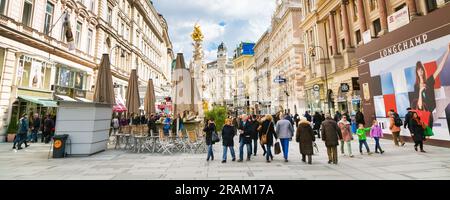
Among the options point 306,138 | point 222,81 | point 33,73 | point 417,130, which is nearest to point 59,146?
point 306,138

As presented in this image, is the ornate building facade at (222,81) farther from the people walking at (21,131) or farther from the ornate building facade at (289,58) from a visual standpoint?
the people walking at (21,131)

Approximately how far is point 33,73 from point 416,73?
84.4 ft

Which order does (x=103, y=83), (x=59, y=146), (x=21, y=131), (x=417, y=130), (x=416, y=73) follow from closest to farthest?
(x=59, y=146), (x=417, y=130), (x=103, y=83), (x=21, y=131), (x=416, y=73)

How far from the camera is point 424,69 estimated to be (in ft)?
37.6

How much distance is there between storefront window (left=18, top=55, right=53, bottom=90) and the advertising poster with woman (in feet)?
82.4

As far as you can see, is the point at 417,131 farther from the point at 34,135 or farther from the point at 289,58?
the point at 289,58

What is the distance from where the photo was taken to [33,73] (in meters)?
17.5

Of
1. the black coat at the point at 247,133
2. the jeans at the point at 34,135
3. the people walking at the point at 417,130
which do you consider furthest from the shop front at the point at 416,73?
the jeans at the point at 34,135

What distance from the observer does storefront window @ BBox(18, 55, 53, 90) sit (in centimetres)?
1648

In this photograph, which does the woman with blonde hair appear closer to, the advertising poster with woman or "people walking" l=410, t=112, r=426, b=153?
"people walking" l=410, t=112, r=426, b=153

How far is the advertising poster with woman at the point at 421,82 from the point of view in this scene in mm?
10502

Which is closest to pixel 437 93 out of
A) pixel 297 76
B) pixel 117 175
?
pixel 117 175

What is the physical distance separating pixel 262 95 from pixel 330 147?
187 ft
